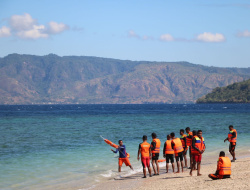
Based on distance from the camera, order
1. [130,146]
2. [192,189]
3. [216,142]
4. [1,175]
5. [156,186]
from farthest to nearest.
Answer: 1. [216,142]
2. [130,146]
3. [1,175]
4. [156,186]
5. [192,189]

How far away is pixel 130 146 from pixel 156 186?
48.3 ft

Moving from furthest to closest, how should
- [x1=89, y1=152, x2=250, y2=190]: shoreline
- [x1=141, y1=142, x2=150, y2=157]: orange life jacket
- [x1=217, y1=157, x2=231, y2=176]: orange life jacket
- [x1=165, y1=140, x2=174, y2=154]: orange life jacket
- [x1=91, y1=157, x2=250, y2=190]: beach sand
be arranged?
1. [x1=165, y1=140, x2=174, y2=154]: orange life jacket
2. [x1=141, y1=142, x2=150, y2=157]: orange life jacket
3. [x1=217, y1=157, x2=231, y2=176]: orange life jacket
4. [x1=89, y1=152, x2=250, y2=190]: shoreline
5. [x1=91, y1=157, x2=250, y2=190]: beach sand

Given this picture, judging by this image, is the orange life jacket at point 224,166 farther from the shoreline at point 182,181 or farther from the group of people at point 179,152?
the shoreline at point 182,181

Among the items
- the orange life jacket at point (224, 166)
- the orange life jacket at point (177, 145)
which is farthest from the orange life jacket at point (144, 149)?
the orange life jacket at point (224, 166)

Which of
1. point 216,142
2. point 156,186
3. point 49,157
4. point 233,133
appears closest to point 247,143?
point 216,142

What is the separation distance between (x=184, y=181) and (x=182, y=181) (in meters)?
0.09

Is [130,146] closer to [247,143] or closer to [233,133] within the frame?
[247,143]

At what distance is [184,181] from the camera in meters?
14.7

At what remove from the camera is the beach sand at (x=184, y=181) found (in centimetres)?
1326

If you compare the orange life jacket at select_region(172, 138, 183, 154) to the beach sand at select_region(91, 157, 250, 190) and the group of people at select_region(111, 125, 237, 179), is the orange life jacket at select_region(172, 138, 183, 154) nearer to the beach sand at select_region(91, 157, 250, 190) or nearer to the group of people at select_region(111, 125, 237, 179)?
the group of people at select_region(111, 125, 237, 179)

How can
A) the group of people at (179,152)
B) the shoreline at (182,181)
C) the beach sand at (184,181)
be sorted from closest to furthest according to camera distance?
1. the beach sand at (184,181)
2. the shoreline at (182,181)
3. the group of people at (179,152)

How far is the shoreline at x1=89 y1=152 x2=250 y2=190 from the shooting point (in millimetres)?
13383

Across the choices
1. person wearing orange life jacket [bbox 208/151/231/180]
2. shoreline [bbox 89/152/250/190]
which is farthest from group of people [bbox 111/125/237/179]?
shoreline [bbox 89/152/250/190]

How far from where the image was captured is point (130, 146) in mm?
29078
